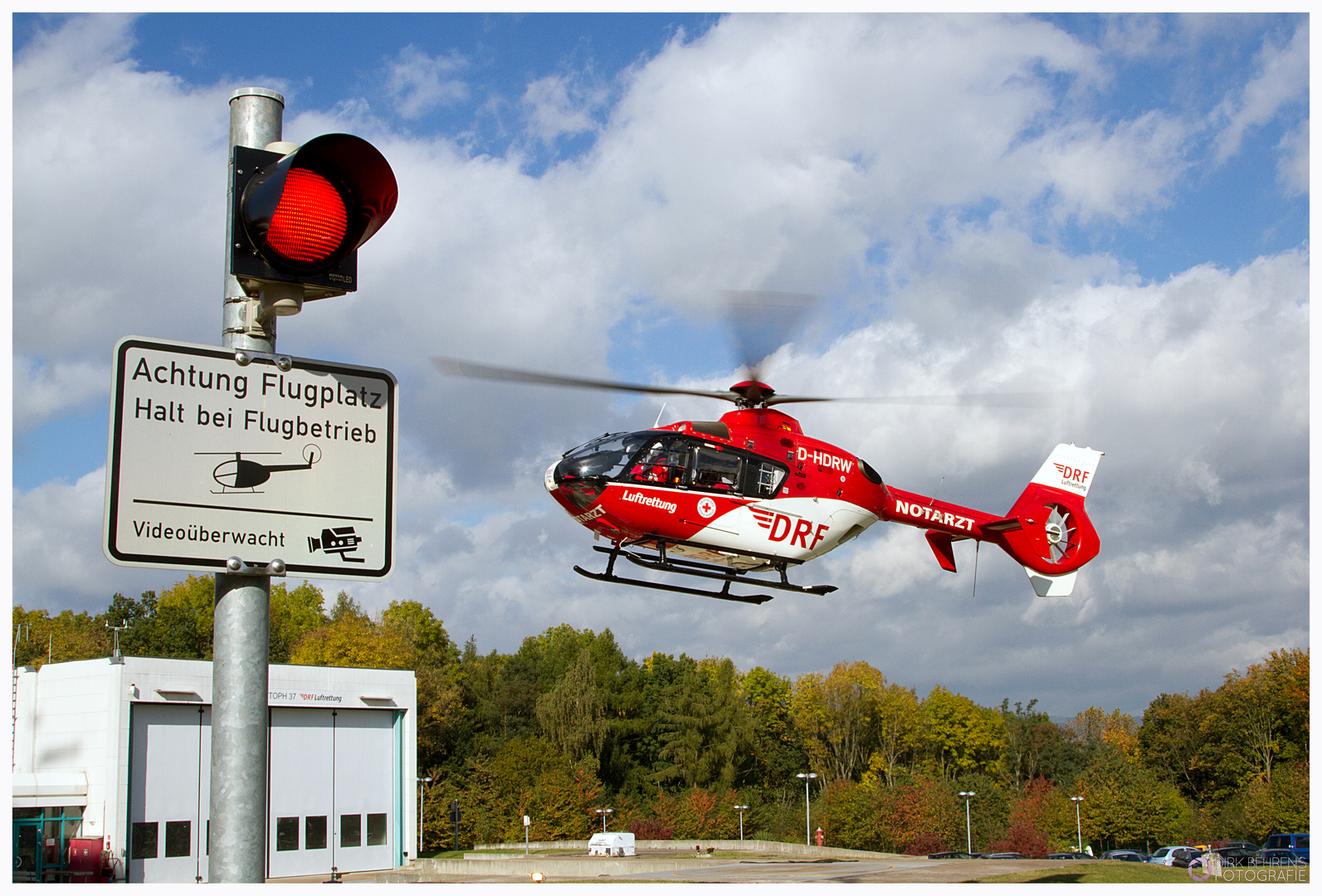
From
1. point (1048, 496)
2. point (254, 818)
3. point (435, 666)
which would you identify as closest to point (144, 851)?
point (1048, 496)

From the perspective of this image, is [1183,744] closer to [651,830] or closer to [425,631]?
Answer: [651,830]

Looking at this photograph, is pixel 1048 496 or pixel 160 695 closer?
pixel 1048 496

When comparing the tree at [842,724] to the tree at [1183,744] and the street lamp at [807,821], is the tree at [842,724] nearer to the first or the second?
the street lamp at [807,821]

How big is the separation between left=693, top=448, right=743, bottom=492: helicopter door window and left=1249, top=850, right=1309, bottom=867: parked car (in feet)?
136

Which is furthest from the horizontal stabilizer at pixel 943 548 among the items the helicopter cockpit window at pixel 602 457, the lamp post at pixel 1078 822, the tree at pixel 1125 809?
the tree at pixel 1125 809

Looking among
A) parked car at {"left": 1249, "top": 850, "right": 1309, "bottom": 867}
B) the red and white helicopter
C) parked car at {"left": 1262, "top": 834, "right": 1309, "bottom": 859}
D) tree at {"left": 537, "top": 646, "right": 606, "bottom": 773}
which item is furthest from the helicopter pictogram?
tree at {"left": 537, "top": 646, "right": 606, "bottom": 773}

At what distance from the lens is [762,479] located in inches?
714

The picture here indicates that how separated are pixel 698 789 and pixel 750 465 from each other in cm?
6071

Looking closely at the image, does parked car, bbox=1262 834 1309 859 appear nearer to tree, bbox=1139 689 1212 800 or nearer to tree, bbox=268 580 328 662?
tree, bbox=1139 689 1212 800

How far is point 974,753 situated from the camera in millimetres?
91375

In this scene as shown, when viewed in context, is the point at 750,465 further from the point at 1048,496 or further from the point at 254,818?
the point at 254,818

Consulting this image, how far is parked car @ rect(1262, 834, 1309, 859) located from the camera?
51125mm

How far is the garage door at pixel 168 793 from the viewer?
37.7 meters

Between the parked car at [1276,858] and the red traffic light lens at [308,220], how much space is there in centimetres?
5421
